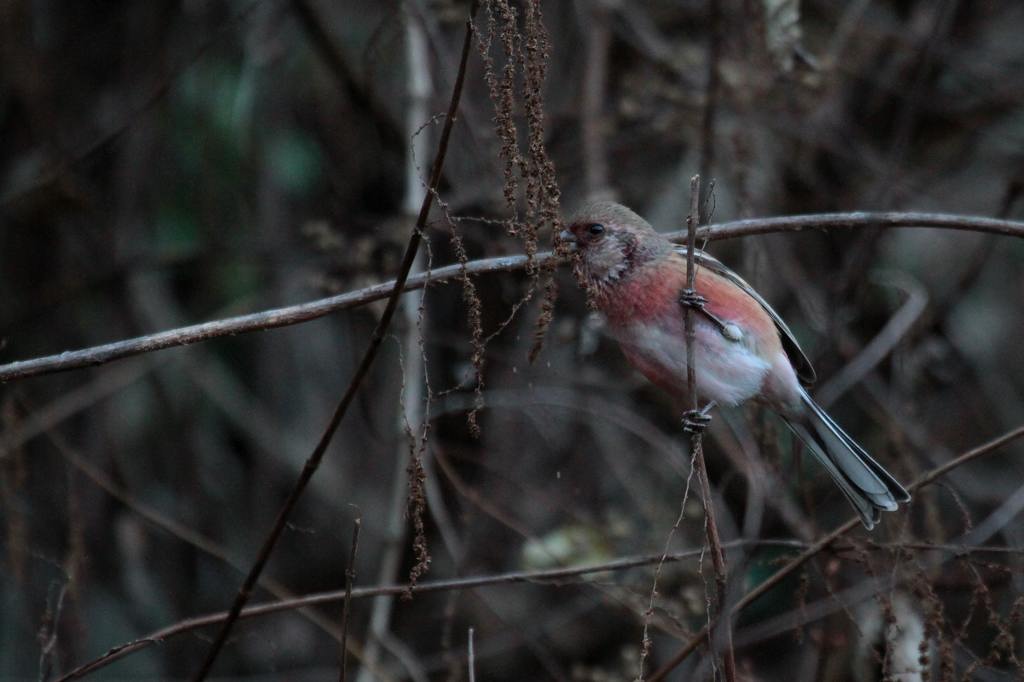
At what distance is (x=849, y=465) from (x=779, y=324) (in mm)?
568

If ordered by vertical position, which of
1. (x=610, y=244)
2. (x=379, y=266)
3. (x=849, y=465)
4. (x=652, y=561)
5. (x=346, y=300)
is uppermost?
(x=379, y=266)

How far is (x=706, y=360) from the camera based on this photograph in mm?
4105

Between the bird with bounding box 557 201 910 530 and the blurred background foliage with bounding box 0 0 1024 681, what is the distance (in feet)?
5.34

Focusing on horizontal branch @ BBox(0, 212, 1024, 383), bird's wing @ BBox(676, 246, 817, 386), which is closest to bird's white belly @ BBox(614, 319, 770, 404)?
bird's wing @ BBox(676, 246, 817, 386)

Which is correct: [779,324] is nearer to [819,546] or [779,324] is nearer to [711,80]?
[819,546]

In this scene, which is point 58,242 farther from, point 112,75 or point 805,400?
point 805,400

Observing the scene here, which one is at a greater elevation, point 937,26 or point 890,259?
point 890,259

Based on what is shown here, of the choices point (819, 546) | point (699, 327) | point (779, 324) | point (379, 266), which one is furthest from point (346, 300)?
point (379, 266)

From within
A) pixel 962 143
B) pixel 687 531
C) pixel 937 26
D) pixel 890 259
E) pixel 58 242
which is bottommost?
pixel 687 531

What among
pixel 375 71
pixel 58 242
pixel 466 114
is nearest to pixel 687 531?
pixel 466 114

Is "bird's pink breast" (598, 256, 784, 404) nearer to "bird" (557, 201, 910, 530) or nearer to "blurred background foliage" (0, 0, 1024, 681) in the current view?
"bird" (557, 201, 910, 530)

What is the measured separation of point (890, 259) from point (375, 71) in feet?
11.7

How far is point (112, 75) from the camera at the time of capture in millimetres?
7066

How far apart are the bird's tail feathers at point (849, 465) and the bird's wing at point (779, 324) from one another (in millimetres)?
129
